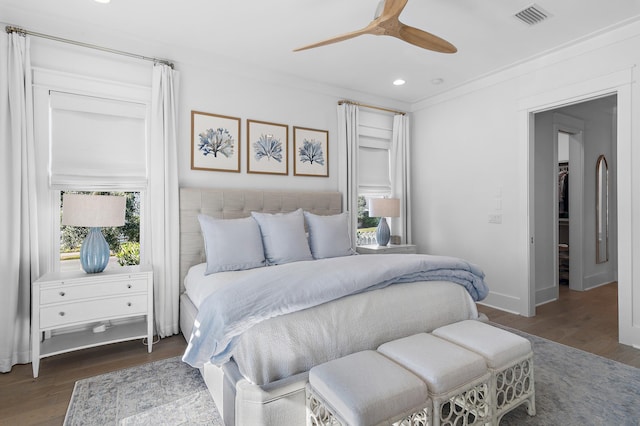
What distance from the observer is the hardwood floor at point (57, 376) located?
203 cm

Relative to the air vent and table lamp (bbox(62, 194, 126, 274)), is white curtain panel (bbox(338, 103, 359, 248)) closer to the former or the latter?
the air vent

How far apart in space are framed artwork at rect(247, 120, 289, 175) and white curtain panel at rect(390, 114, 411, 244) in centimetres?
175

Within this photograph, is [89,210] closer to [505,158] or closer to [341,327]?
[341,327]

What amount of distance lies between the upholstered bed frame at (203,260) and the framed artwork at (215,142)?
0.32 m

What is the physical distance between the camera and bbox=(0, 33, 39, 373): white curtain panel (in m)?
2.59

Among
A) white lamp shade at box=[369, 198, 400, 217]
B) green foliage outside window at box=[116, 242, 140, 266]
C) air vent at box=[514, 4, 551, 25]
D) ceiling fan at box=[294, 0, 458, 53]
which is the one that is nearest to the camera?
ceiling fan at box=[294, 0, 458, 53]

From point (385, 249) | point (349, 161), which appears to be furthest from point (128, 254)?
point (385, 249)

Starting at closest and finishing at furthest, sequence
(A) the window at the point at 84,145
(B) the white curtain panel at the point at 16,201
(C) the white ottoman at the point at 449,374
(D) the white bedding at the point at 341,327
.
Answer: (C) the white ottoman at the point at 449,374
(D) the white bedding at the point at 341,327
(B) the white curtain panel at the point at 16,201
(A) the window at the point at 84,145

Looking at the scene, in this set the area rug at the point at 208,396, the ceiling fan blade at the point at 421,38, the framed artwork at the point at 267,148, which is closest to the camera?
the area rug at the point at 208,396

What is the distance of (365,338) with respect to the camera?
1.95 metres

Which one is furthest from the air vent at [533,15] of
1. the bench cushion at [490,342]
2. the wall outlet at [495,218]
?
the bench cushion at [490,342]

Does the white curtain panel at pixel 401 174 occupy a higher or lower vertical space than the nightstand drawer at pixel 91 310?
higher

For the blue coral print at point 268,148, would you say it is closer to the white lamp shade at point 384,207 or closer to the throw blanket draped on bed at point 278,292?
Answer: the white lamp shade at point 384,207

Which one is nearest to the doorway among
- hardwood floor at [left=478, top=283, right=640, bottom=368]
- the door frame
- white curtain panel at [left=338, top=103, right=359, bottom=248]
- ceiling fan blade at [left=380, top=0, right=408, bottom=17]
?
hardwood floor at [left=478, top=283, right=640, bottom=368]
